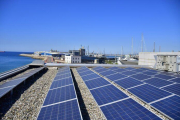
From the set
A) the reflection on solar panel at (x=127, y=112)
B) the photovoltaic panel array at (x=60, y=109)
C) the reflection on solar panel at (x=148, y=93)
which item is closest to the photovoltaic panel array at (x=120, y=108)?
the reflection on solar panel at (x=127, y=112)

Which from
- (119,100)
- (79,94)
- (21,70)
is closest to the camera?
(119,100)

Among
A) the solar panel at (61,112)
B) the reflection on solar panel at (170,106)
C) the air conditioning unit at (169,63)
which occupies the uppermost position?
the air conditioning unit at (169,63)

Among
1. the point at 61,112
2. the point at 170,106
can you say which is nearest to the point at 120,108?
the point at 170,106

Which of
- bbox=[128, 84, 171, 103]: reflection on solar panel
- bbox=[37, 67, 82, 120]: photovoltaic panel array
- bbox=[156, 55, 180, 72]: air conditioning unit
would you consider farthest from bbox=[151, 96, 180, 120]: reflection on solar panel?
bbox=[156, 55, 180, 72]: air conditioning unit

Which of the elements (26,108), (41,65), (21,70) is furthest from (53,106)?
(41,65)

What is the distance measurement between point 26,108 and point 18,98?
7.20 ft

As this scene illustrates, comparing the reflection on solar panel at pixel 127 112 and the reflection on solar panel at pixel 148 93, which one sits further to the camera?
the reflection on solar panel at pixel 148 93

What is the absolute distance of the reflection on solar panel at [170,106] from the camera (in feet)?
18.2

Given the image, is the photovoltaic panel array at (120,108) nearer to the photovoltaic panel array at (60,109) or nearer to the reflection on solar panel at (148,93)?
the reflection on solar panel at (148,93)

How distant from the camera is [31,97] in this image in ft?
30.1

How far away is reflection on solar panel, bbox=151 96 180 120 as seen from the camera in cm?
556

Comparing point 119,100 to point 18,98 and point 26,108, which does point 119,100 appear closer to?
point 26,108

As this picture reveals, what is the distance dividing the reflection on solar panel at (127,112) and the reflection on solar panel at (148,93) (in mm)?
1624

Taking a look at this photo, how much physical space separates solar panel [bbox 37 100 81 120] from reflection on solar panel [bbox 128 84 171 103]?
472cm
